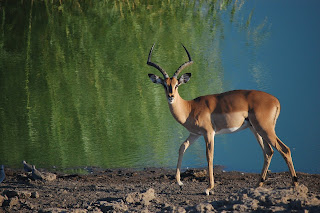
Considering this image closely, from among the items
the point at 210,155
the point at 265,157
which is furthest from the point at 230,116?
the point at 265,157

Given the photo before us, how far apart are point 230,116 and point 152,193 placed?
1897 mm

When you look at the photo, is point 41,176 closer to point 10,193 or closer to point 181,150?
point 10,193

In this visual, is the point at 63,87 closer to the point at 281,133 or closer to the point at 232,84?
the point at 232,84

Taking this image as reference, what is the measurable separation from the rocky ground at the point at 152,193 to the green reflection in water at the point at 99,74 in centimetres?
93

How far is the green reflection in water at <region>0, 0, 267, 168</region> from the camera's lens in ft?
38.2

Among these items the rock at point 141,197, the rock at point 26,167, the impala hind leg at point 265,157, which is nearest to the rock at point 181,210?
the rock at point 141,197

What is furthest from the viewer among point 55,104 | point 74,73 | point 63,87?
point 74,73

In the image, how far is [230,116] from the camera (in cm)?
898

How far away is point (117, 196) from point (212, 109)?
2.11 metres

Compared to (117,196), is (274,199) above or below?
above

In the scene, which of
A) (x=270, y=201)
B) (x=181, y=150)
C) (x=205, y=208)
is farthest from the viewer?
(x=181, y=150)

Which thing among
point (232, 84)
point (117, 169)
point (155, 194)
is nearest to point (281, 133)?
point (232, 84)

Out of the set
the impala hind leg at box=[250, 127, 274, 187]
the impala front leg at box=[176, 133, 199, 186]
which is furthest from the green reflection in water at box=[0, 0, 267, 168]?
the impala hind leg at box=[250, 127, 274, 187]

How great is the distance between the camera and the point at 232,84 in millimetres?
14734
